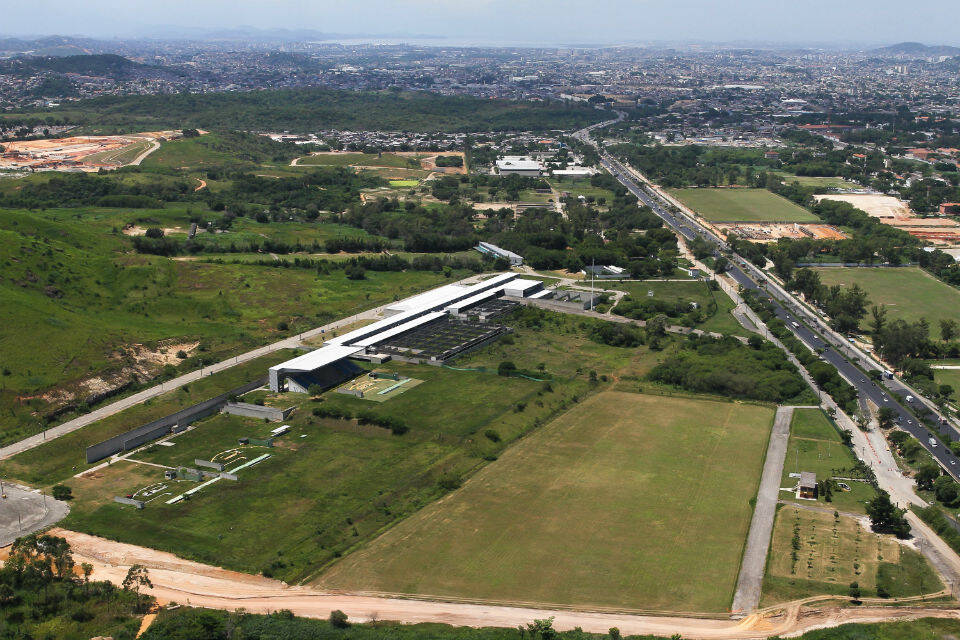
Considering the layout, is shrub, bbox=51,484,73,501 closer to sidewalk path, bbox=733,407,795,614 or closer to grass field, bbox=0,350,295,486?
grass field, bbox=0,350,295,486

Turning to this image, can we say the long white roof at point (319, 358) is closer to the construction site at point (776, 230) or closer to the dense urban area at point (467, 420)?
the dense urban area at point (467, 420)

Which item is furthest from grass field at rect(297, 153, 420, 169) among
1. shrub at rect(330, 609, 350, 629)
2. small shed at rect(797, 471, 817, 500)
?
shrub at rect(330, 609, 350, 629)

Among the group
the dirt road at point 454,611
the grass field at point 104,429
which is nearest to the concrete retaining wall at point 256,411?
the grass field at point 104,429

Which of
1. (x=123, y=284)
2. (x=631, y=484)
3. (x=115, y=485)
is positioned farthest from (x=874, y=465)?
(x=123, y=284)

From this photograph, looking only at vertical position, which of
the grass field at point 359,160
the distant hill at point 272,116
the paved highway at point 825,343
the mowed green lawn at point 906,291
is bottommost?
the paved highway at point 825,343

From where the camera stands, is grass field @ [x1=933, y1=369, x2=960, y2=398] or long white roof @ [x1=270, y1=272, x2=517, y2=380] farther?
grass field @ [x1=933, y1=369, x2=960, y2=398]

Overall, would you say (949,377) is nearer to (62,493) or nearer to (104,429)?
(104,429)

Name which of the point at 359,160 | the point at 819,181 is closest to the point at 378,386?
the point at 359,160
